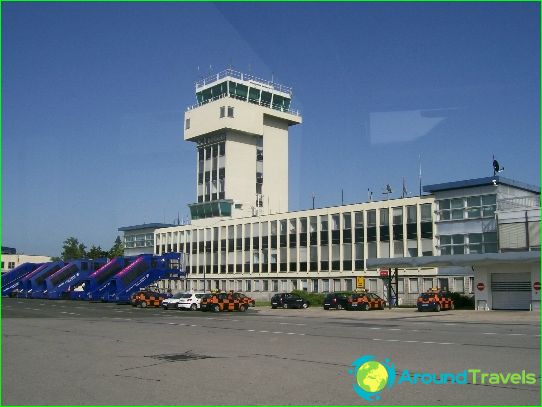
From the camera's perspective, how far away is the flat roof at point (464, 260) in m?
36.0

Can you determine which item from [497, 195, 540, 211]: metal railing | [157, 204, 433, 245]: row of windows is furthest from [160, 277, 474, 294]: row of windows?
[497, 195, 540, 211]: metal railing

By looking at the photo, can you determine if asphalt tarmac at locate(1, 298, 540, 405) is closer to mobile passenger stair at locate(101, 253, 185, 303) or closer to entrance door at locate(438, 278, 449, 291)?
entrance door at locate(438, 278, 449, 291)

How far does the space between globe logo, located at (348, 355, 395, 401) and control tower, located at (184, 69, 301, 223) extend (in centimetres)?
6493

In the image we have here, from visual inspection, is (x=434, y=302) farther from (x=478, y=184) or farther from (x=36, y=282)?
(x=36, y=282)

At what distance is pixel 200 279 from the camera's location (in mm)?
76812

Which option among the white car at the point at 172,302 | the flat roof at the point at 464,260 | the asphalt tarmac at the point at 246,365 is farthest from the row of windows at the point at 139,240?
the asphalt tarmac at the point at 246,365

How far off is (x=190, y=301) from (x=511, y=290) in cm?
2132

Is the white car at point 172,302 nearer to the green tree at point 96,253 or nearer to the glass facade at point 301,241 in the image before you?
the glass facade at point 301,241

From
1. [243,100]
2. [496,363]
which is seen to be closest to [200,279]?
[243,100]

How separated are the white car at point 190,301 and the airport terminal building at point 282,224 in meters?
13.0

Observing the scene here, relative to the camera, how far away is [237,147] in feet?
265

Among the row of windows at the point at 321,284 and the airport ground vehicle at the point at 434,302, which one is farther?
the row of windows at the point at 321,284

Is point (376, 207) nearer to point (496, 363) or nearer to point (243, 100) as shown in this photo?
point (243, 100)

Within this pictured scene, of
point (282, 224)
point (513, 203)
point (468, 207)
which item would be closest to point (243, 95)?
point (282, 224)
